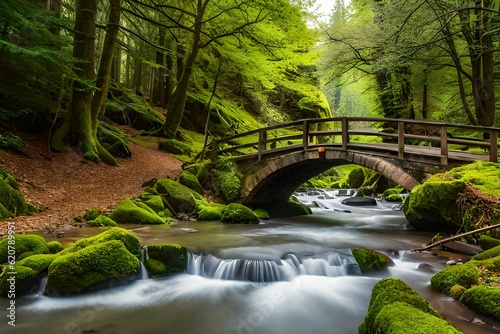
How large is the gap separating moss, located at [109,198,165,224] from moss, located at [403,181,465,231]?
20.4 feet

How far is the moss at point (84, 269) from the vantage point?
454 centimetres

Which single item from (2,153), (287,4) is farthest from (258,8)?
(2,153)

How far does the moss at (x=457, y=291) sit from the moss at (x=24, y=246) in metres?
5.60

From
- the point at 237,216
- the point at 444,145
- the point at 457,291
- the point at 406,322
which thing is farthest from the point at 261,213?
the point at 406,322

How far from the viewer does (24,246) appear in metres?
4.99

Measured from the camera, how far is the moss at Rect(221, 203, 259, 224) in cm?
1037

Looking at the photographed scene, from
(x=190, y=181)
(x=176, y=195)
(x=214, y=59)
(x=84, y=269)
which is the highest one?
(x=214, y=59)

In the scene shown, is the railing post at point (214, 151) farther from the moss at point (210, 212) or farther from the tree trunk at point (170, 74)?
the tree trunk at point (170, 74)

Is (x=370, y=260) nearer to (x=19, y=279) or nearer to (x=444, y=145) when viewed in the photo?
(x=444, y=145)

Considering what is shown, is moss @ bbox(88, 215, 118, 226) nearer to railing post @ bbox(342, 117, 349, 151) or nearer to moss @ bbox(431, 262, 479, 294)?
moss @ bbox(431, 262, 479, 294)

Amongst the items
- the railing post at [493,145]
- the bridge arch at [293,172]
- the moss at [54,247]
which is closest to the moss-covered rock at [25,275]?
the moss at [54,247]

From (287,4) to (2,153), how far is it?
10.5 m

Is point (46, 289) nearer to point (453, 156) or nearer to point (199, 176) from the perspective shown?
point (199, 176)

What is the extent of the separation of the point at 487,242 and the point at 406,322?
411 centimetres
